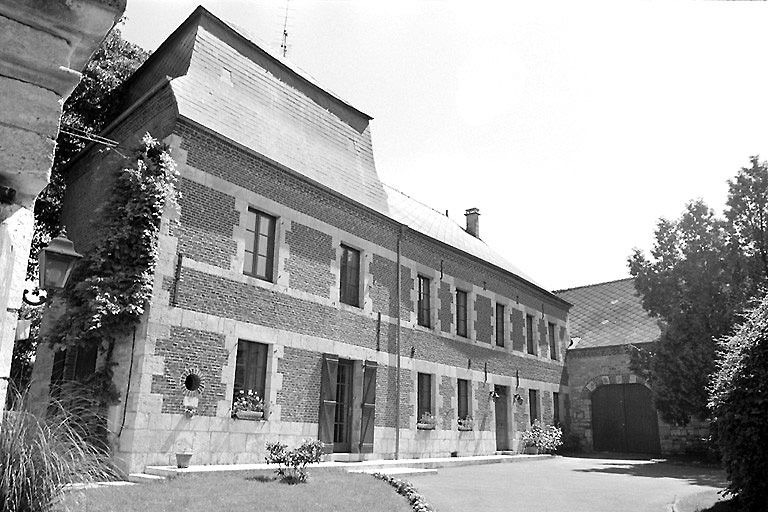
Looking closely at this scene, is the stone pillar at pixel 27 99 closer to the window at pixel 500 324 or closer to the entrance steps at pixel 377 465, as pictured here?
the entrance steps at pixel 377 465

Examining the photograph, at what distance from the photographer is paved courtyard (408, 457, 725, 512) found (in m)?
9.34

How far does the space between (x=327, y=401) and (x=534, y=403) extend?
1136cm

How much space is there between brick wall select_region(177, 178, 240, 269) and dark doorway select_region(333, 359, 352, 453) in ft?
13.2

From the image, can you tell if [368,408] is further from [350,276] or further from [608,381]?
[608,381]

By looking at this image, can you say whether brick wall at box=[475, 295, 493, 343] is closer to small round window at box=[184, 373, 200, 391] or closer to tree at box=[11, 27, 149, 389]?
small round window at box=[184, 373, 200, 391]

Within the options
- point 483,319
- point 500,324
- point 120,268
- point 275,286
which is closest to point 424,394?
point 483,319

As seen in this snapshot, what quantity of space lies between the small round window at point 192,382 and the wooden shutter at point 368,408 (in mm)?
4539

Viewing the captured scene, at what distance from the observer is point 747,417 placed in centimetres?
829

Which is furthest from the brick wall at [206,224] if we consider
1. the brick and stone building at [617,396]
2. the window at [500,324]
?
the brick and stone building at [617,396]

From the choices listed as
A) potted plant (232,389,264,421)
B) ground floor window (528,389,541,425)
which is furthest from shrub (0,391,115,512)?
ground floor window (528,389,541,425)

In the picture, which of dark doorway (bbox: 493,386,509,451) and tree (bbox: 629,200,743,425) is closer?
tree (bbox: 629,200,743,425)

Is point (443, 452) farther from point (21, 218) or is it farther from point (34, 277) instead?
point (21, 218)

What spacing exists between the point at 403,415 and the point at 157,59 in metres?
10.4

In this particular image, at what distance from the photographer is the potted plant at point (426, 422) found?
1559cm
